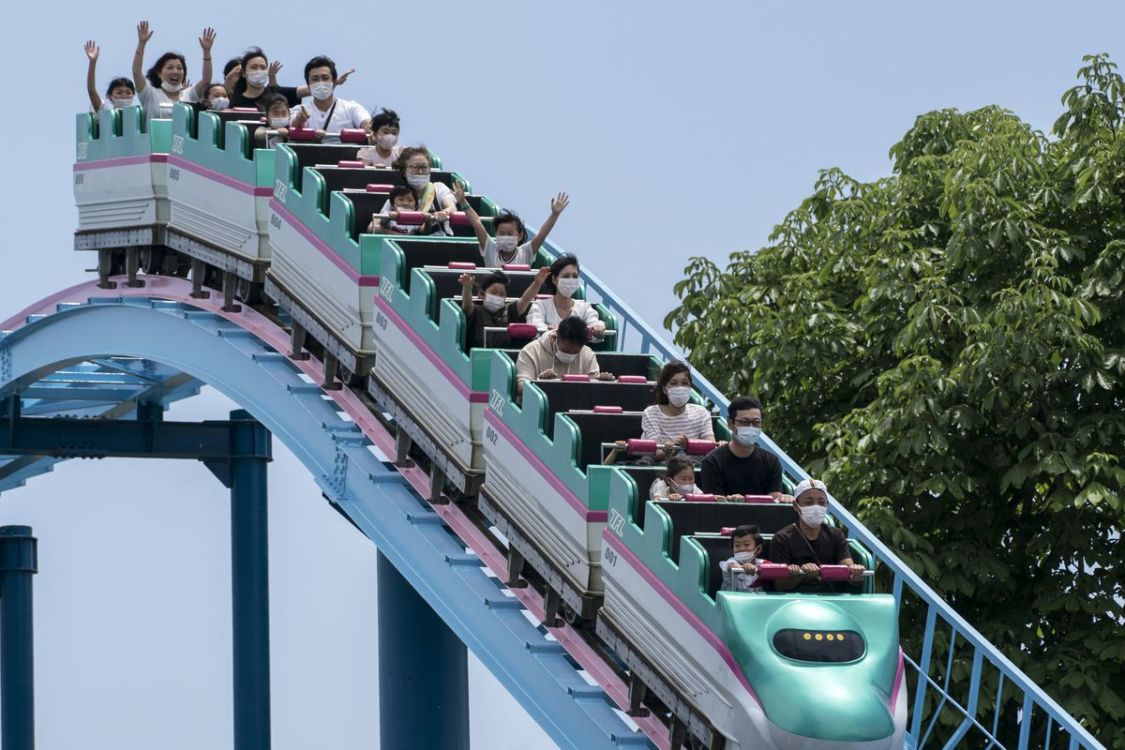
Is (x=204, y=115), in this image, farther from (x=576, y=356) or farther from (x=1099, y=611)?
(x=1099, y=611)

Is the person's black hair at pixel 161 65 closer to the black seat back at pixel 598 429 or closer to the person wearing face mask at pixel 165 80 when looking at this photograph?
the person wearing face mask at pixel 165 80

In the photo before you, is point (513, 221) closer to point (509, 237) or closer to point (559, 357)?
point (509, 237)

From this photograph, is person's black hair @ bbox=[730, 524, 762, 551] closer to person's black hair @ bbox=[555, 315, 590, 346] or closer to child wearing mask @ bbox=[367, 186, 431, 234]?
person's black hair @ bbox=[555, 315, 590, 346]

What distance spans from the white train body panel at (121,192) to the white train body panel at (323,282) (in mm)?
1483

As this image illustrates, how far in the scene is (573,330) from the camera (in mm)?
11086

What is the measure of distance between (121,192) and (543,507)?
552cm

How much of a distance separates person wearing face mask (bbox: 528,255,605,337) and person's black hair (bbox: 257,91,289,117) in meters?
2.79

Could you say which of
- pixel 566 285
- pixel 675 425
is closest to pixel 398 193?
pixel 566 285

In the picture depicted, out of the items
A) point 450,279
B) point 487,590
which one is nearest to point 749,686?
point 487,590

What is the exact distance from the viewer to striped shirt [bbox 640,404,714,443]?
10656mm

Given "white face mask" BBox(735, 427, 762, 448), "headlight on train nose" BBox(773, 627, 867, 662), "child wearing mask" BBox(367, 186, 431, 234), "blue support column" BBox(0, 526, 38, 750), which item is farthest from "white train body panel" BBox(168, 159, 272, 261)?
"blue support column" BBox(0, 526, 38, 750)

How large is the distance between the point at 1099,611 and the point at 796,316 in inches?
113

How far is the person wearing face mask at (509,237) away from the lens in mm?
12617

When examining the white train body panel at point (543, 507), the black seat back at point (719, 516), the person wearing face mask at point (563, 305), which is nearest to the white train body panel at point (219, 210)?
the person wearing face mask at point (563, 305)
